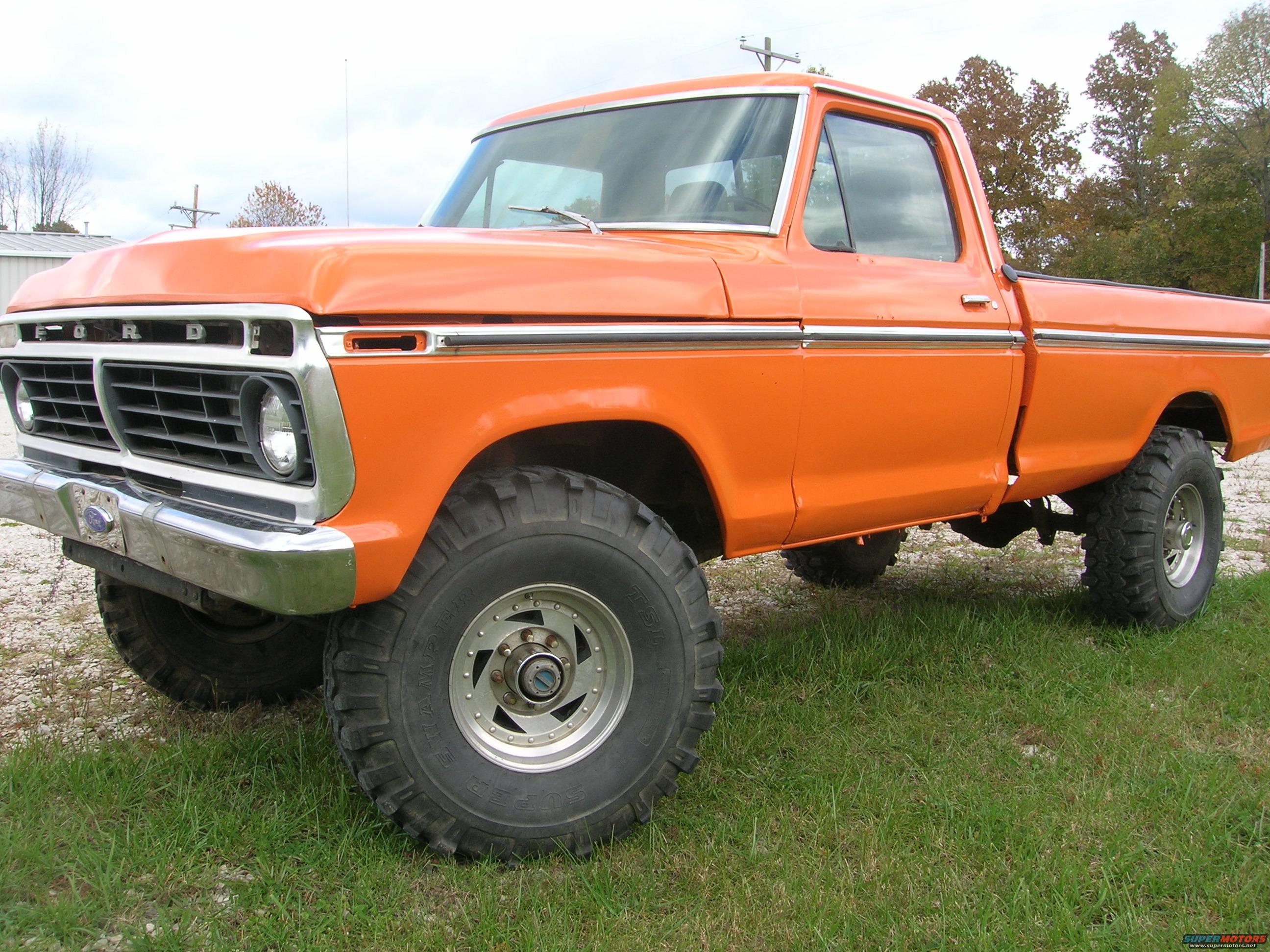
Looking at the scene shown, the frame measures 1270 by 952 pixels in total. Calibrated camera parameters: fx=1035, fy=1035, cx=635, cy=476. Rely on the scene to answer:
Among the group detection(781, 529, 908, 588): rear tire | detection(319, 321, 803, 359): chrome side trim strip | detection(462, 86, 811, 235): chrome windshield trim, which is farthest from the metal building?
detection(319, 321, 803, 359): chrome side trim strip

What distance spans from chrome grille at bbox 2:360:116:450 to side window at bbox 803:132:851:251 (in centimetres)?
217

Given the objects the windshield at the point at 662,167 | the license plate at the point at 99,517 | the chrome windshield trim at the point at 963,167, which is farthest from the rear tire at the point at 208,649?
the chrome windshield trim at the point at 963,167

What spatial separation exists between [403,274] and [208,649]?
76.0 inches

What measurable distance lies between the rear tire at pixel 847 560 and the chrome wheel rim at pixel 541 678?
2578 mm

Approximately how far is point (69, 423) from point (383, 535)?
Answer: 1306 millimetres

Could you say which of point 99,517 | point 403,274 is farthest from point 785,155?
point 99,517

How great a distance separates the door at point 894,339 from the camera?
10.6ft

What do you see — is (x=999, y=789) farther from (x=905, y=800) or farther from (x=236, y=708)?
(x=236, y=708)

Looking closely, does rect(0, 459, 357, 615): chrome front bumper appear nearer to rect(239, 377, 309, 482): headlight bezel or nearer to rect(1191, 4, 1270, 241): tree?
rect(239, 377, 309, 482): headlight bezel

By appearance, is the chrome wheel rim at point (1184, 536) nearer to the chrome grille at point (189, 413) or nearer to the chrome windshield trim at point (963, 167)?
the chrome windshield trim at point (963, 167)

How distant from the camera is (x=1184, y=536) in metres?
4.89

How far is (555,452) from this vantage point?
10.4 feet

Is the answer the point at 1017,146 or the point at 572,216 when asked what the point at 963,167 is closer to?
the point at 572,216

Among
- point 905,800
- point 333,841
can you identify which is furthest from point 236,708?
point 905,800
